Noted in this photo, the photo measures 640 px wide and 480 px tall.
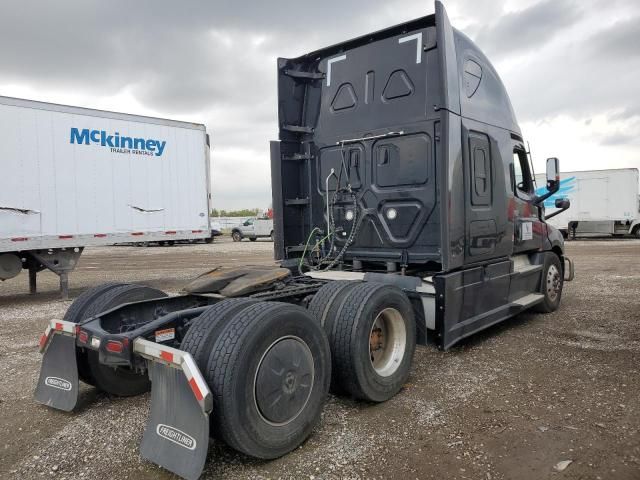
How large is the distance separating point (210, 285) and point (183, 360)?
4.91 ft

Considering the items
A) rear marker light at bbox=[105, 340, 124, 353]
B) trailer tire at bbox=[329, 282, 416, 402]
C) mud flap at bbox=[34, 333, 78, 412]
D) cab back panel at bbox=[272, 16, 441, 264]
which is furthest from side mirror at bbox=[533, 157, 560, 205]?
mud flap at bbox=[34, 333, 78, 412]

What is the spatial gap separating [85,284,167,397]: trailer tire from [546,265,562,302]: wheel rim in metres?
5.44

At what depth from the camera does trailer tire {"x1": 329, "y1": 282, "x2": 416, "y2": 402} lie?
363 cm

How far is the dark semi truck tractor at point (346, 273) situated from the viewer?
2891 millimetres

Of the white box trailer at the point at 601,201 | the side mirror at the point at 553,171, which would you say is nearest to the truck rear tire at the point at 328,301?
the side mirror at the point at 553,171

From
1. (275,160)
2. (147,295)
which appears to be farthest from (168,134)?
(147,295)

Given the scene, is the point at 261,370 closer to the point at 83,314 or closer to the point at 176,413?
the point at 176,413

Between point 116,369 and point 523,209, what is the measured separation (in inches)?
200

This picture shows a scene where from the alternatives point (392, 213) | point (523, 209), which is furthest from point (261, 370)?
point (523, 209)

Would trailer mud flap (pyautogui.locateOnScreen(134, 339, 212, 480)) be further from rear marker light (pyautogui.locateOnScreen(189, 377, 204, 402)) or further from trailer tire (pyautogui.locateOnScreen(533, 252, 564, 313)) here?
trailer tire (pyautogui.locateOnScreen(533, 252, 564, 313))

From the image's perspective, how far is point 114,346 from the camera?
3.09 metres

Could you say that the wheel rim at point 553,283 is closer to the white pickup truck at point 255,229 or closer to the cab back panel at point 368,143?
the cab back panel at point 368,143

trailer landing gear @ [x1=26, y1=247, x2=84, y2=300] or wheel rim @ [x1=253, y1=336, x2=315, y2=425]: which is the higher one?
trailer landing gear @ [x1=26, y1=247, x2=84, y2=300]

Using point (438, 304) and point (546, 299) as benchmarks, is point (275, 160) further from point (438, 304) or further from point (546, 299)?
point (546, 299)
